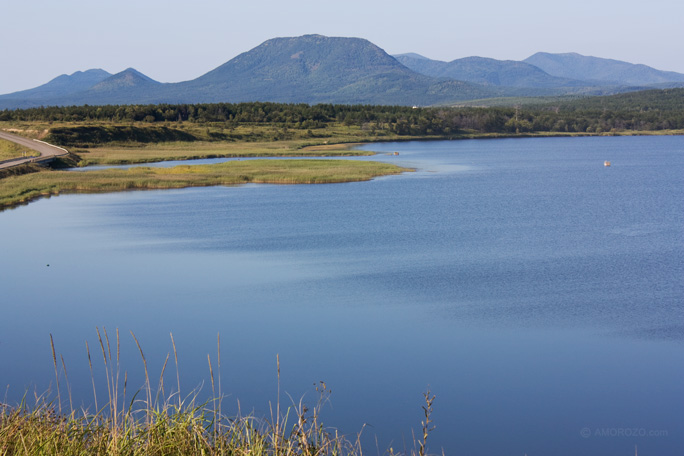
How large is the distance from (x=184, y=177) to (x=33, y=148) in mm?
25498

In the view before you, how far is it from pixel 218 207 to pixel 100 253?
13.0 metres

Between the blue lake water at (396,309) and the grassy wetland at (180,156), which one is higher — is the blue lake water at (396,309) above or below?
below

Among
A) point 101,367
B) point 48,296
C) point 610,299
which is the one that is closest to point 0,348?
point 101,367

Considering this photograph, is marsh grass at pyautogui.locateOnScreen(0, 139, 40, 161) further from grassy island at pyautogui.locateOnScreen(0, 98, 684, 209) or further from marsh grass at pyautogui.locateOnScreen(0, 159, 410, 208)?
marsh grass at pyautogui.locateOnScreen(0, 159, 410, 208)

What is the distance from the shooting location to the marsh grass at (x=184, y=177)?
156ft

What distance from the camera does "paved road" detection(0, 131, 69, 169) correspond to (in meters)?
58.5

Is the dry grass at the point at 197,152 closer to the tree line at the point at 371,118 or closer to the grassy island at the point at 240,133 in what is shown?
the grassy island at the point at 240,133

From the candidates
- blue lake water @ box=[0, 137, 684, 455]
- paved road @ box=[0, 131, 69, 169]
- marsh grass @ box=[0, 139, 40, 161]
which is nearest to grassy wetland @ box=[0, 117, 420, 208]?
paved road @ box=[0, 131, 69, 169]

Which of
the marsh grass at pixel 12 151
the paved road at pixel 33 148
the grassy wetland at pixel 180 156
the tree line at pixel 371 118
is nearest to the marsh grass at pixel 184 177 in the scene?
the grassy wetland at pixel 180 156

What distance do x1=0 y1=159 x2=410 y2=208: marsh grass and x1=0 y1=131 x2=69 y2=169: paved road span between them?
543cm

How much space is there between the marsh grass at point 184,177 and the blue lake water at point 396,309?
804 centimetres

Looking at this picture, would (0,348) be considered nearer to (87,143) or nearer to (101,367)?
(101,367)

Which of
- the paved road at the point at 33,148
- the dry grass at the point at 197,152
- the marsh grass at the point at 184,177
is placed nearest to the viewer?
the marsh grass at the point at 184,177

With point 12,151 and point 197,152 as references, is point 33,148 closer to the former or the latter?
point 12,151
